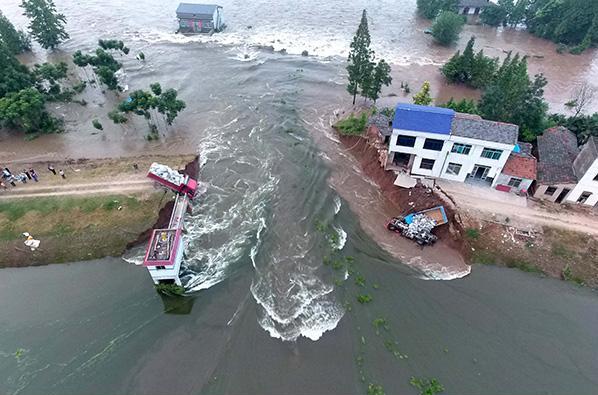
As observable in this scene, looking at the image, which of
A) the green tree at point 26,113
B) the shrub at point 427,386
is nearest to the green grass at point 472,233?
the shrub at point 427,386

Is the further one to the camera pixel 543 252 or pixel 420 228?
pixel 420 228

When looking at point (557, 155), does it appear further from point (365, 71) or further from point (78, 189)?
point (78, 189)

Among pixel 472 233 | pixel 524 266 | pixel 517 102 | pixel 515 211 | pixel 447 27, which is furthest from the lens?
pixel 447 27

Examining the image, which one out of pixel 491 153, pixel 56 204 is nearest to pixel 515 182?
pixel 491 153

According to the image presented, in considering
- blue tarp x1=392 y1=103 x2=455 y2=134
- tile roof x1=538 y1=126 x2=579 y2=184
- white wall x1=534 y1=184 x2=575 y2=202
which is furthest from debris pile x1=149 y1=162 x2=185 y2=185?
tile roof x1=538 y1=126 x2=579 y2=184

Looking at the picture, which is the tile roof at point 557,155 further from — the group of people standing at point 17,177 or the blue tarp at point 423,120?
the group of people standing at point 17,177

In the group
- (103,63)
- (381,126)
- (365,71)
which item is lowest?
(381,126)
